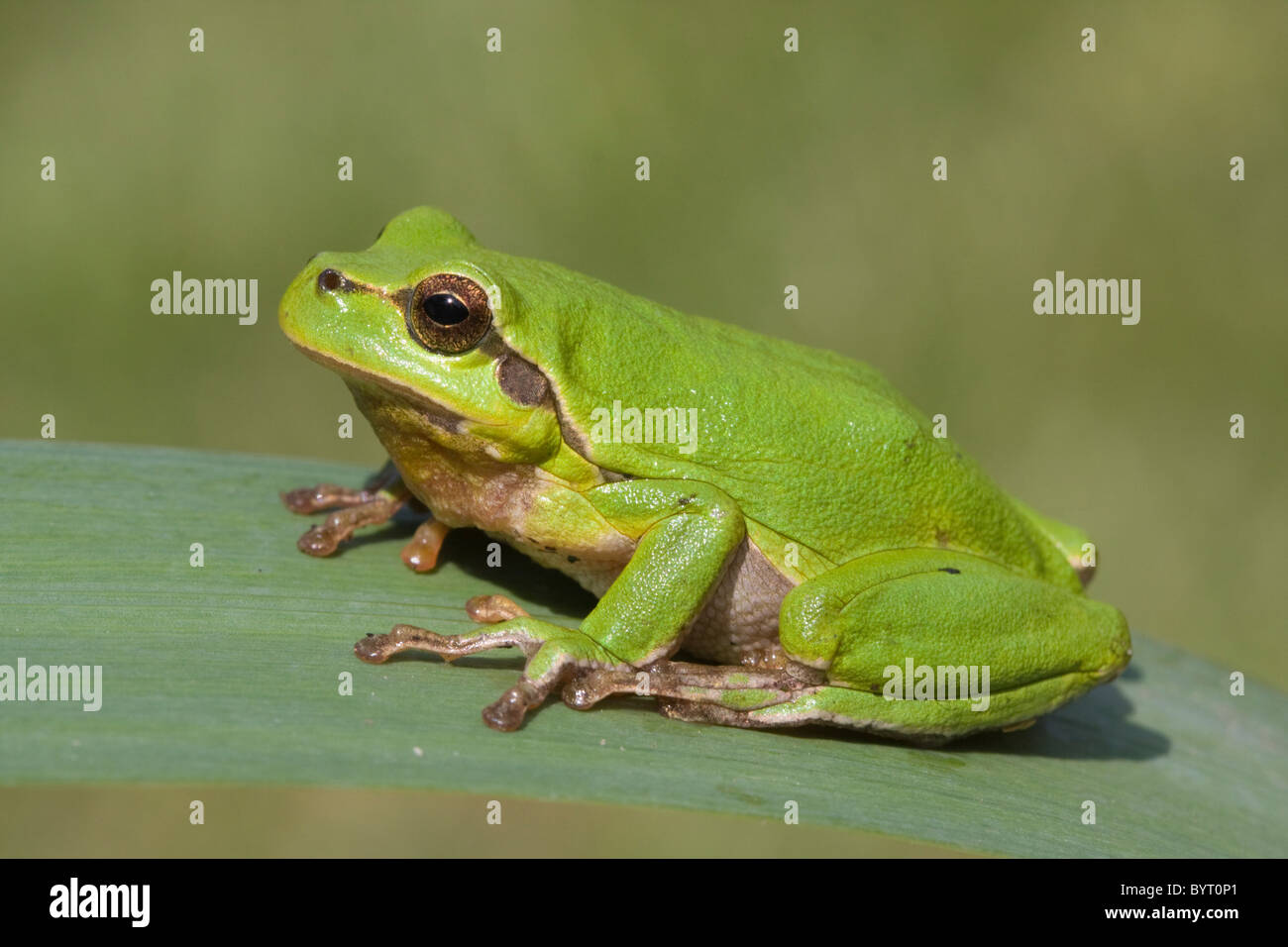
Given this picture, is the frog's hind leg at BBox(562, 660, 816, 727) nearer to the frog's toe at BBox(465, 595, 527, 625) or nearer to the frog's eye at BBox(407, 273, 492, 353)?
the frog's toe at BBox(465, 595, 527, 625)

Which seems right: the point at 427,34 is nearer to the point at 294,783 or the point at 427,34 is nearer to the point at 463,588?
the point at 463,588

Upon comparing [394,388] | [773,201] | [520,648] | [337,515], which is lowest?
[520,648]

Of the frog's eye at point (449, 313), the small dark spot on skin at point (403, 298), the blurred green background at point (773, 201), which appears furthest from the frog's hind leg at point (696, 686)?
the blurred green background at point (773, 201)

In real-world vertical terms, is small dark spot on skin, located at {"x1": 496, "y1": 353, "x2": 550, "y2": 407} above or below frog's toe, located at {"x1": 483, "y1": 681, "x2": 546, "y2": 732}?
above

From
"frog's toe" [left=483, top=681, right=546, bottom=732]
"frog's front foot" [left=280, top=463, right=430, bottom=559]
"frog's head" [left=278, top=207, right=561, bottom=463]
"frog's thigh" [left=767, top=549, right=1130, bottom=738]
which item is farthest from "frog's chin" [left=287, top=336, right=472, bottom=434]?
"frog's thigh" [left=767, top=549, right=1130, bottom=738]

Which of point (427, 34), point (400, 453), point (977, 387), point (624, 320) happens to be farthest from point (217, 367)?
point (977, 387)

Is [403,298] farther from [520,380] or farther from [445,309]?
[520,380]

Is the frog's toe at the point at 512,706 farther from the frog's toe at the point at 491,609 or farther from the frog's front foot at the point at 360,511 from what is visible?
the frog's front foot at the point at 360,511

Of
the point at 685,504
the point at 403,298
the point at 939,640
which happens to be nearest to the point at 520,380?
the point at 403,298
